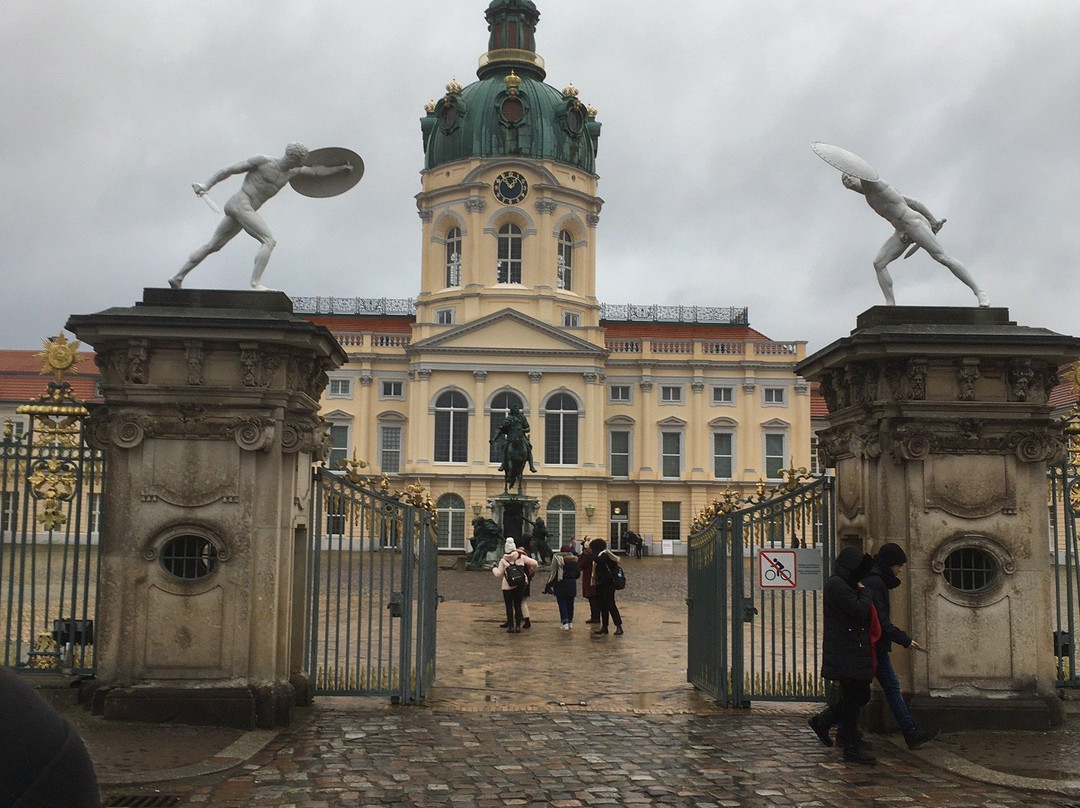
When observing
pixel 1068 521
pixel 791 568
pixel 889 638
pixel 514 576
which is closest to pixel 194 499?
pixel 791 568

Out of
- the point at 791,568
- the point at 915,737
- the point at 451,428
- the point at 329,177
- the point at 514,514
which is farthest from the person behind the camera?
the point at 451,428

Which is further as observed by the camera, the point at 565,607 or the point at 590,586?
the point at 590,586

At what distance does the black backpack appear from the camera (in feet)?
56.3

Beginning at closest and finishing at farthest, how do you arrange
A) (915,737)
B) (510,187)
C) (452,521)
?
(915,737), (452,521), (510,187)

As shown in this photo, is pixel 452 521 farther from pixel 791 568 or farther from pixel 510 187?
pixel 791 568

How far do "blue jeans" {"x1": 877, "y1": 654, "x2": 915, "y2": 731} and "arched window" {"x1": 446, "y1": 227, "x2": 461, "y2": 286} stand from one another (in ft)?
159

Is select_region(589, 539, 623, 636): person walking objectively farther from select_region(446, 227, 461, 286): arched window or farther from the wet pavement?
select_region(446, 227, 461, 286): arched window

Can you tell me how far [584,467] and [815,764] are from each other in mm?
44971

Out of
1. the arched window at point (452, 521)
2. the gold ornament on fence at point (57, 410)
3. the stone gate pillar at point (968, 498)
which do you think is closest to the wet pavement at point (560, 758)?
the stone gate pillar at point (968, 498)

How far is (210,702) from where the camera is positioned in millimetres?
9000

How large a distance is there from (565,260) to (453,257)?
5.63 metres

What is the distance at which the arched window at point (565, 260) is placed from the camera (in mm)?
56275

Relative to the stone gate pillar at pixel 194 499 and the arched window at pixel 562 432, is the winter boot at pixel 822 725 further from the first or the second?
the arched window at pixel 562 432

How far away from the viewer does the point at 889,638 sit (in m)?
8.27
